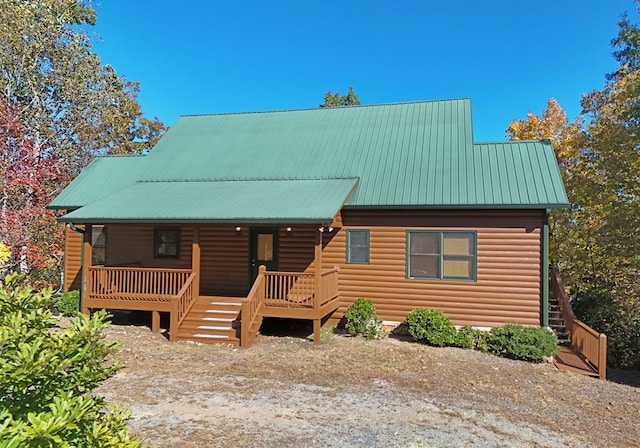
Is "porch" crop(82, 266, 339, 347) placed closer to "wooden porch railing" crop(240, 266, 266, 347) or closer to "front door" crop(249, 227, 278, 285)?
"wooden porch railing" crop(240, 266, 266, 347)

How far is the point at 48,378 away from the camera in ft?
9.02

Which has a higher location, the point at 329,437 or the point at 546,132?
the point at 546,132

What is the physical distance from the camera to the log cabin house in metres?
11.1

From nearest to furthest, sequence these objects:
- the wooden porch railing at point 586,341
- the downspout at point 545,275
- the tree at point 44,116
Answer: the wooden porch railing at point 586,341, the downspout at point 545,275, the tree at point 44,116

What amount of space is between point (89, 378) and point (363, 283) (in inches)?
388

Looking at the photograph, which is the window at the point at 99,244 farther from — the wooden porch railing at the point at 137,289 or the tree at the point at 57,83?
the tree at the point at 57,83

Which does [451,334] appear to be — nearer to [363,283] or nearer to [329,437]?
[363,283]

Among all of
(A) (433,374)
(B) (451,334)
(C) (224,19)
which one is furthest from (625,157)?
(C) (224,19)

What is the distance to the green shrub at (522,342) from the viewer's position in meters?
9.88

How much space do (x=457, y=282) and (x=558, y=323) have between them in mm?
3706

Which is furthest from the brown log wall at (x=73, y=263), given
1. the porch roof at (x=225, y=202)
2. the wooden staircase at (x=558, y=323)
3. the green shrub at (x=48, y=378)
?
the wooden staircase at (x=558, y=323)

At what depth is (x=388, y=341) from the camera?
1115 cm

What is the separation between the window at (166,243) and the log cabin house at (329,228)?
0.04m

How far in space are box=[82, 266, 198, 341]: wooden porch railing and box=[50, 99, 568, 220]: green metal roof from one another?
5.49 feet
